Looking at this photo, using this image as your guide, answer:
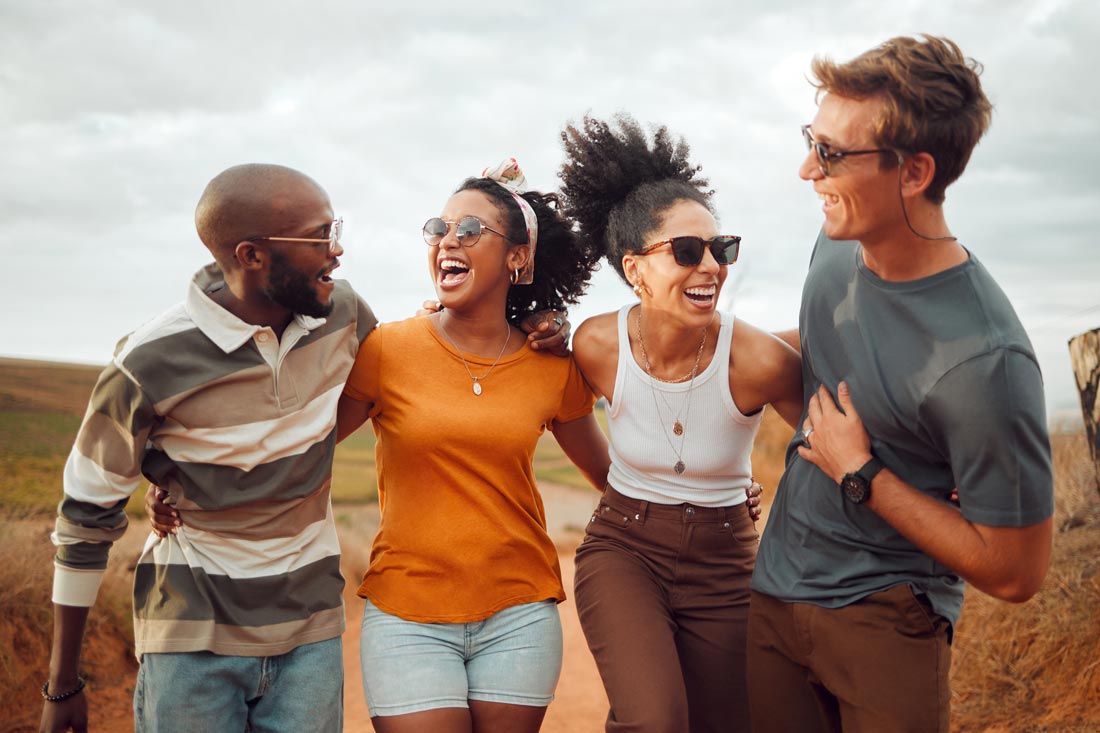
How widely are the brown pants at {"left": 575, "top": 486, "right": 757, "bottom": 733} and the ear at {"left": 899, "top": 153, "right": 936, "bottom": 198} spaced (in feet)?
4.73

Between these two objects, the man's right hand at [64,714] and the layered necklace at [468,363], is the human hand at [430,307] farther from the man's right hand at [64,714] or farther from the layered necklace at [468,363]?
the man's right hand at [64,714]

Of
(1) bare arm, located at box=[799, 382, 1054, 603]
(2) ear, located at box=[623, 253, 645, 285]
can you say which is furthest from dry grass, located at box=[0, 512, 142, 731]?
(1) bare arm, located at box=[799, 382, 1054, 603]

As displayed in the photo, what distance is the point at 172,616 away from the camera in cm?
282

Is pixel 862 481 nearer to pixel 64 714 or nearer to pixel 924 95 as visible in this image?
pixel 924 95

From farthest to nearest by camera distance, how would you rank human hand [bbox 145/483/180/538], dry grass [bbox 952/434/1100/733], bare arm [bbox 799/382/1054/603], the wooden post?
1. dry grass [bbox 952/434/1100/733]
2. the wooden post
3. human hand [bbox 145/483/180/538]
4. bare arm [bbox 799/382/1054/603]

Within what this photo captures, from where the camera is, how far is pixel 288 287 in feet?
9.81

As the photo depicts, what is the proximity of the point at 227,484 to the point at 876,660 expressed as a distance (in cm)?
210

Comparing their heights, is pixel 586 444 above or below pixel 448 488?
above

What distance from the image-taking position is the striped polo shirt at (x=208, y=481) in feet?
9.04

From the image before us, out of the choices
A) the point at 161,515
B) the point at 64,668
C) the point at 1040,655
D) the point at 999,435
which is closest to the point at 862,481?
the point at 999,435

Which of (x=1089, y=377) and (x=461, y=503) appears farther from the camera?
(x=1089, y=377)

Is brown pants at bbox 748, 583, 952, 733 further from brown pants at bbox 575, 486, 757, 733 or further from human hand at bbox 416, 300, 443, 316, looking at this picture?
human hand at bbox 416, 300, 443, 316

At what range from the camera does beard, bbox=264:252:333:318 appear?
2.98 meters

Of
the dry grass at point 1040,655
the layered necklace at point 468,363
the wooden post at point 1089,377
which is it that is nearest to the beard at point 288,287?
the layered necklace at point 468,363
